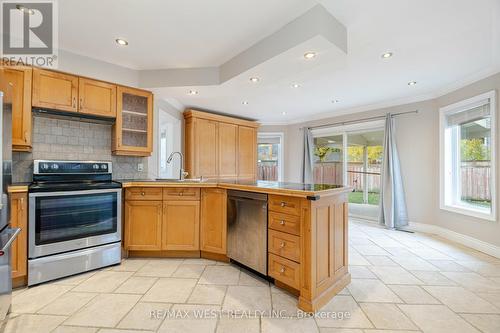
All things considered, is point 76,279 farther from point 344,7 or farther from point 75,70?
point 344,7

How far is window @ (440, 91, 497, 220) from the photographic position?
3.07 meters

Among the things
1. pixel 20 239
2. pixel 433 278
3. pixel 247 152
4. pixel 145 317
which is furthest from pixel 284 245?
pixel 247 152

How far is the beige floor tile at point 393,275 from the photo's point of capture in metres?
2.28

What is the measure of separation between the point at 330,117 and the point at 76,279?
5.11 metres

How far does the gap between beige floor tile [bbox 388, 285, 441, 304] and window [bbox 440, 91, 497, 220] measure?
1.87 m

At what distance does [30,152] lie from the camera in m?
2.66

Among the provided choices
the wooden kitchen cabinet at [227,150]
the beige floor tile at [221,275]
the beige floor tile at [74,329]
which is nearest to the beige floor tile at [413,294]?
the beige floor tile at [221,275]

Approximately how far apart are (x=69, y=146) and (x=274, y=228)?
2.70 m

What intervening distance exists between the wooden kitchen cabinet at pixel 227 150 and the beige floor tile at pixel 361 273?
3.06 metres

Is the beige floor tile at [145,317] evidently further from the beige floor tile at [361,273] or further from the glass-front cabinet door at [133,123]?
the glass-front cabinet door at [133,123]

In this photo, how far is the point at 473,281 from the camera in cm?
228

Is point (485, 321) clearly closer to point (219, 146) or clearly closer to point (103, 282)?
point (103, 282)

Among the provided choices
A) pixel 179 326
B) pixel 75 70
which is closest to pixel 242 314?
pixel 179 326

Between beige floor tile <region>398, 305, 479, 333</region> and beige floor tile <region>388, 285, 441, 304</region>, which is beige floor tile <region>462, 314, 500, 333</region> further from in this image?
beige floor tile <region>388, 285, 441, 304</region>
